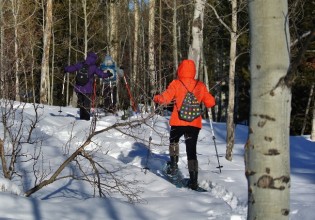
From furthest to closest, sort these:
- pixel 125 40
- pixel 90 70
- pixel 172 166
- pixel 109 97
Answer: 1. pixel 125 40
2. pixel 109 97
3. pixel 90 70
4. pixel 172 166

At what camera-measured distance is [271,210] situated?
205 cm

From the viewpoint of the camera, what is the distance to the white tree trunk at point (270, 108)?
2.04m

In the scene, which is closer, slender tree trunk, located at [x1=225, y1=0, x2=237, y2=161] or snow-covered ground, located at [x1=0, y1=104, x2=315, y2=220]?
snow-covered ground, located at [x1=0, y1=104, x2=315, y2=220]

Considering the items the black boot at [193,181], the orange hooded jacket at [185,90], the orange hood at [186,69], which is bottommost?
the black boot at [193,181]

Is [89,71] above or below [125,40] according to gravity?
below

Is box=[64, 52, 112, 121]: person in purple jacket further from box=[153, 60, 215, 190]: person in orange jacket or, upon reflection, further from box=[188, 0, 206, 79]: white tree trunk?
box=[153, 60, 215, 190]: person in orange jacket

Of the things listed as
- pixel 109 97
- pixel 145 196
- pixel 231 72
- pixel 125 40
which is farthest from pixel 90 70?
pixel 125 40

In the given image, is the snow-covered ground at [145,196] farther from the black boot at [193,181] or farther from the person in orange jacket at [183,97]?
the person in orange jacket at [183,97]

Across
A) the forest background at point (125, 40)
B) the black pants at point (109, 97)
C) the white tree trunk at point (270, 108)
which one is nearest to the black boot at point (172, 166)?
the black pants at point (109, 97)

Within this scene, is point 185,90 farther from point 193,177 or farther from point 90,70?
point 90,70

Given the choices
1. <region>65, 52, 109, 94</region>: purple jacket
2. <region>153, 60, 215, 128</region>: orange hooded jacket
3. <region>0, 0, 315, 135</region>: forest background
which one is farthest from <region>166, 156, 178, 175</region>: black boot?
<region>0, 0, 315, 135</region>: forest background

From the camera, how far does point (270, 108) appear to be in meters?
2.04

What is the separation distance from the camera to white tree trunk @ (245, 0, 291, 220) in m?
2.04

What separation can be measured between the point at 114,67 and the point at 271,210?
1235 cm
